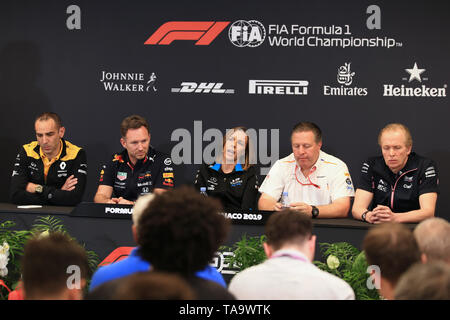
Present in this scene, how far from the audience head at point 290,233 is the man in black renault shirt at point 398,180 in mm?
1763

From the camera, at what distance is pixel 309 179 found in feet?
14.4

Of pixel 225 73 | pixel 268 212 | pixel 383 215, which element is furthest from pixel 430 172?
pixel 225 73

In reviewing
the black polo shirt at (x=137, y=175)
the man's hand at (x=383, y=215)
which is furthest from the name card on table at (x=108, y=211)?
the man's hand at (x=383, y=215)

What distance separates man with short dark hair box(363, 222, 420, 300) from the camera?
188cm

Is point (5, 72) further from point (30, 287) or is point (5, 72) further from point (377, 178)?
point (30, 287)

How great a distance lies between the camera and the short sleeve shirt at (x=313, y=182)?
426 cm

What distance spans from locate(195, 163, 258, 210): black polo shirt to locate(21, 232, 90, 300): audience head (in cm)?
275

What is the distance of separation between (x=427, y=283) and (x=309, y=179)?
3.00 m

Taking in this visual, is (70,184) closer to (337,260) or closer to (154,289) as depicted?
(337,260)

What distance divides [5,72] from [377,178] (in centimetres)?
378

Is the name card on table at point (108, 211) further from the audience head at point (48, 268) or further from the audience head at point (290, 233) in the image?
the audience head at point (48, 268)
